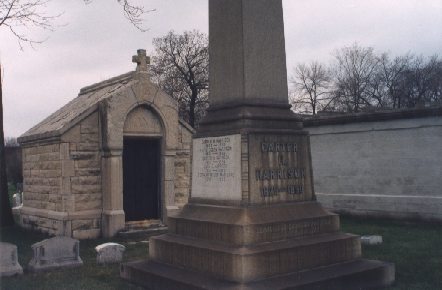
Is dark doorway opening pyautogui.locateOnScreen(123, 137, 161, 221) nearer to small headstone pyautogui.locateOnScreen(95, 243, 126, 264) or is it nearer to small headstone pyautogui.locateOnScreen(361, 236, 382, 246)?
small headstone pyautogui.locateOnScreen(95, 243, 126, 264)

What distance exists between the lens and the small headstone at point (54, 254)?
8.25 metres

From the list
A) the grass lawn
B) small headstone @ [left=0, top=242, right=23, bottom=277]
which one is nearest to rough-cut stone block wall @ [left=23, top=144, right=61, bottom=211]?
the grass lawn

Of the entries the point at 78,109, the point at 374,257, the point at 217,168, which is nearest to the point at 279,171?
the point at 217,168

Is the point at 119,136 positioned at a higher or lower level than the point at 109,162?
higher

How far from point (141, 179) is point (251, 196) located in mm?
7297

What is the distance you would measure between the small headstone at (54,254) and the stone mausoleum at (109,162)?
2.92 m

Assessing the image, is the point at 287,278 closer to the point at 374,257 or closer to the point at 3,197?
the point at 374,257

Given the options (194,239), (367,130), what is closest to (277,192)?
(194,239)

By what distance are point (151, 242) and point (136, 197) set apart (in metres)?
5.95

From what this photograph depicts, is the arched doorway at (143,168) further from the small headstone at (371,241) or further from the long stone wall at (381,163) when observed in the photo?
the long stone wall at (381,163)

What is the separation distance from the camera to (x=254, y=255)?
5578 mm

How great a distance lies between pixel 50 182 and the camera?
40.1ft

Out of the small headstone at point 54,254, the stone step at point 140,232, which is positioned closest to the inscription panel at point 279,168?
the small headstone at point 54,254

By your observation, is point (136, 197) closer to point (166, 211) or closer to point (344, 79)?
point (166, 211)
